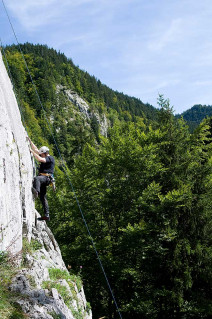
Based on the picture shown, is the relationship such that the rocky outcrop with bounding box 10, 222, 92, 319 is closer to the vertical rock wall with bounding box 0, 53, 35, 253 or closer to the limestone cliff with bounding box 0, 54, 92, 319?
Result: the limestone cliff with bounding box 0, 54, 92, 319

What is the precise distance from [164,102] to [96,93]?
172556 millimetres

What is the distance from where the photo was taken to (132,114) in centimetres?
18775

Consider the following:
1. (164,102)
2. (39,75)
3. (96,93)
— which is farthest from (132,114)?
(164,102)

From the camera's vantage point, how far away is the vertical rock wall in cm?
670

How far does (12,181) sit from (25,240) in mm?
1808

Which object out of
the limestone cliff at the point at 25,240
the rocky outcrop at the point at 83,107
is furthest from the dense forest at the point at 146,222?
the rocky outcrop at the point at 83,107

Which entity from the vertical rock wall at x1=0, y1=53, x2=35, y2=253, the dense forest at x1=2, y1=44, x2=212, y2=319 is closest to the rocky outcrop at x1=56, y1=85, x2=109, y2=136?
the dense forest at x1=2, y1=44, x2=212, y2=319

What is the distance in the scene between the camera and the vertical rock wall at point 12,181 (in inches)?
264

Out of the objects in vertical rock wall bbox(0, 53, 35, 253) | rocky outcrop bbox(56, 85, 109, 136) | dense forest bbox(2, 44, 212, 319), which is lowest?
dense forest bbox(2, 44, 212, 319)

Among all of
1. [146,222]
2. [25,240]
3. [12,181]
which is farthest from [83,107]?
[12,181]

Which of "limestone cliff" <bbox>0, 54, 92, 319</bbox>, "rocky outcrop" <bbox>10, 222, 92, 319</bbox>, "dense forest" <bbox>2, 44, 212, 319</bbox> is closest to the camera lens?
"rocky outcrop" <bbox>10, 222, 92, 319</bbox>

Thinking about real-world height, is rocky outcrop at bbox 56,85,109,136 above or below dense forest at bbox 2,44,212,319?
above

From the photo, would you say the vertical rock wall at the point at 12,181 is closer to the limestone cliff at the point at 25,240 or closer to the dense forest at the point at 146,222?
the limestone cliff at the point at 25,240

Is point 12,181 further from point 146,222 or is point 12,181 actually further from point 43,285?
point 146,222
